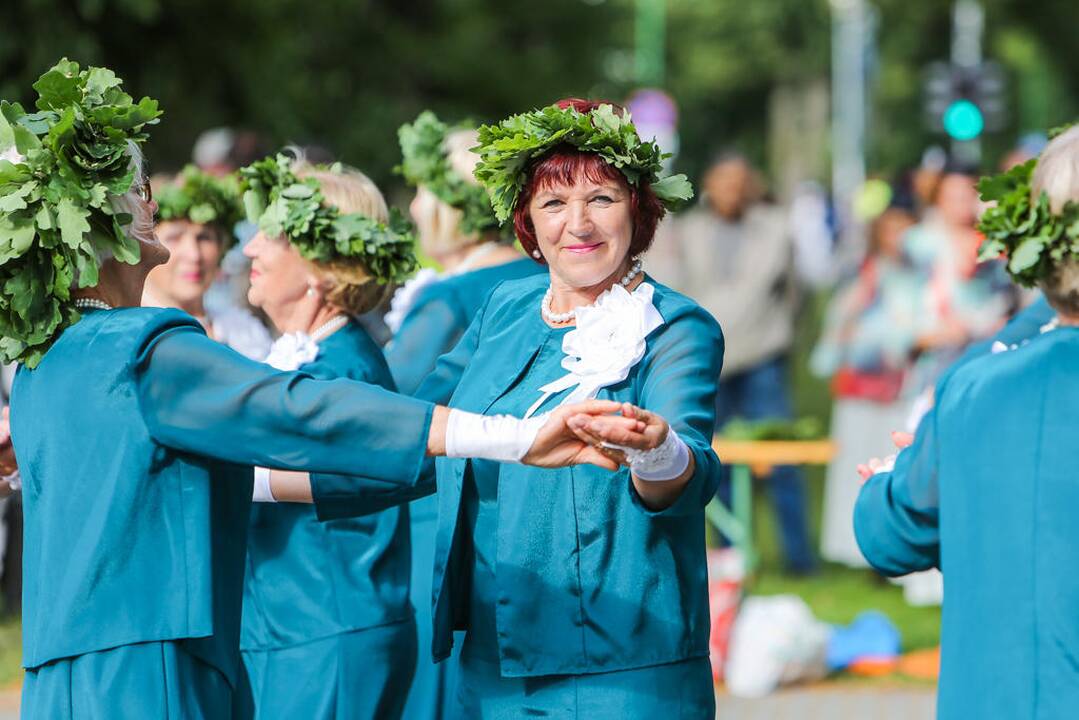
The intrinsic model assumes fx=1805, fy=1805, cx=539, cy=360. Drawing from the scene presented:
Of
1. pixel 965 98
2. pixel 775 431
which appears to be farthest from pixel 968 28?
pixel 775 431

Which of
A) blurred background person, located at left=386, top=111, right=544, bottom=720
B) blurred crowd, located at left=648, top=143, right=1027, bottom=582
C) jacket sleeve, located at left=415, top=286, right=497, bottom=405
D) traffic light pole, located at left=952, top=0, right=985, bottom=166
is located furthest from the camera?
traffic light pole, located at left=952, top=0, right=985, bottom=166

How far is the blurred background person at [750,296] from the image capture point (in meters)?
11.1

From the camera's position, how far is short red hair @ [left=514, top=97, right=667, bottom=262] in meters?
4.11

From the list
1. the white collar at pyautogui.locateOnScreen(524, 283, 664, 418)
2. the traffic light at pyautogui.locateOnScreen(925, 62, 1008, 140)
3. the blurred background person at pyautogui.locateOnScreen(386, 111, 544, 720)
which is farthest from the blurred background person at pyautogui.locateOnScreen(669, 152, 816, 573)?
the white collar at pyautogui.locateOnScreen(524, 283, 664, 418)

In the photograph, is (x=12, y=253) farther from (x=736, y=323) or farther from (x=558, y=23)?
(x=558, y=23)

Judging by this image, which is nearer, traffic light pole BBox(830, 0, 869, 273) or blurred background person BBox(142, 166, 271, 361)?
blurred background person BBox(142, 166, 271, 361)

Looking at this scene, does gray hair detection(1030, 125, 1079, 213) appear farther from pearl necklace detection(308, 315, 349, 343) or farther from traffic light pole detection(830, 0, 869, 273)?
traffic light pole detection(830, 0, 869, 273)

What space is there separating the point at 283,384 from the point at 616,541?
809 millimetres

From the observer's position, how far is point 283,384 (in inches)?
137

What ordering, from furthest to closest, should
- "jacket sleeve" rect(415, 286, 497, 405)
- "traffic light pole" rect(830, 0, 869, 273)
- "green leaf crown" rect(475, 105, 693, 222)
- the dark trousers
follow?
"traffic light pole" rect(830, 0, 869, 273) → the dark trousers → "jacket sleeve" rect(415, 286, 497, 405) → "green leaf crown" rect(475, 105, 693, 222)

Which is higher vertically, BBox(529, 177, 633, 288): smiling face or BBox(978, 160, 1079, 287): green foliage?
BBox(529, 177, 633, 288): smiling face

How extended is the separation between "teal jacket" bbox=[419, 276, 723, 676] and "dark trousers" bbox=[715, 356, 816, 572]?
6935 millimetres

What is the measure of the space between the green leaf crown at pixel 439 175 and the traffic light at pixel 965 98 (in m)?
9.06

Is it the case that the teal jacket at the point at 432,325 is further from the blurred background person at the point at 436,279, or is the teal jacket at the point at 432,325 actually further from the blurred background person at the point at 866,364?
the blurred background person at the point at 866,364
